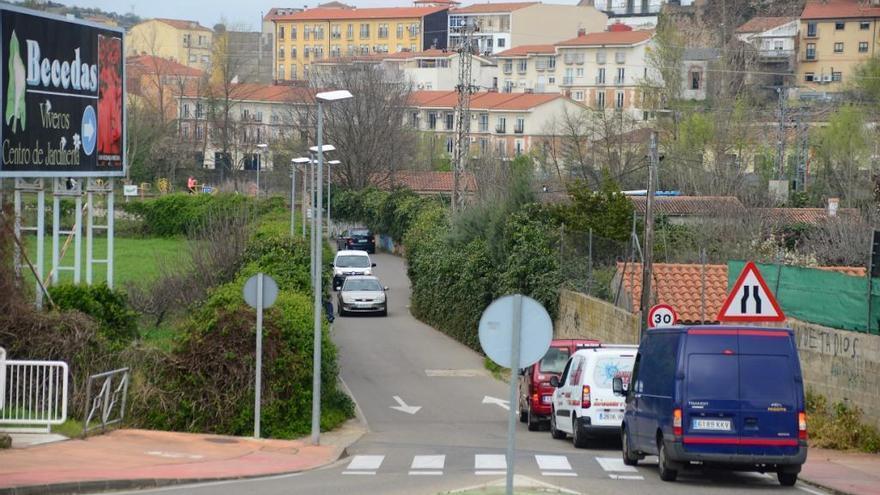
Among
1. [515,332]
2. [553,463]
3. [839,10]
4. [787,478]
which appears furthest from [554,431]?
[839,10]

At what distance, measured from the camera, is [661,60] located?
94.2 m

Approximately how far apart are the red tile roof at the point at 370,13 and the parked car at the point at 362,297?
119157 mm

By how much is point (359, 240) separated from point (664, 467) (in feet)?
217

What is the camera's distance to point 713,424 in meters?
16.7

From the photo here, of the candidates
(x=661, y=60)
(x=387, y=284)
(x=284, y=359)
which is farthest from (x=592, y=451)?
(x=661, y=60)

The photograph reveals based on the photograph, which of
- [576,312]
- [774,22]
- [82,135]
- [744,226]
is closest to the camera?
[82,135]

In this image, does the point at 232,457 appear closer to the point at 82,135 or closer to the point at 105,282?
the point at 105,282

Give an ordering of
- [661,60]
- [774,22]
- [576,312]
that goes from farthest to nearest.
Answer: [774,22] < [661,60] < [576,312]

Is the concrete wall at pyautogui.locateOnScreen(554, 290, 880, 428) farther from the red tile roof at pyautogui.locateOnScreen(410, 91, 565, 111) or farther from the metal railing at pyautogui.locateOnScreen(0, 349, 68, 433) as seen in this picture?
the red tile roof at pyautogui.locateOnScreen(410, 91, 565, 111)

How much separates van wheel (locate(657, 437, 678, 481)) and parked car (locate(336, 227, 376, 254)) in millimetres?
65169

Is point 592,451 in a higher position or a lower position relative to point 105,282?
lower

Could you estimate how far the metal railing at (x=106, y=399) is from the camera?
71.1 feet

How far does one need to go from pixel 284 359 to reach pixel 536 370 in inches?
207

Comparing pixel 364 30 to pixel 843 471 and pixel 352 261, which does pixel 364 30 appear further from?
pixel 843 471
